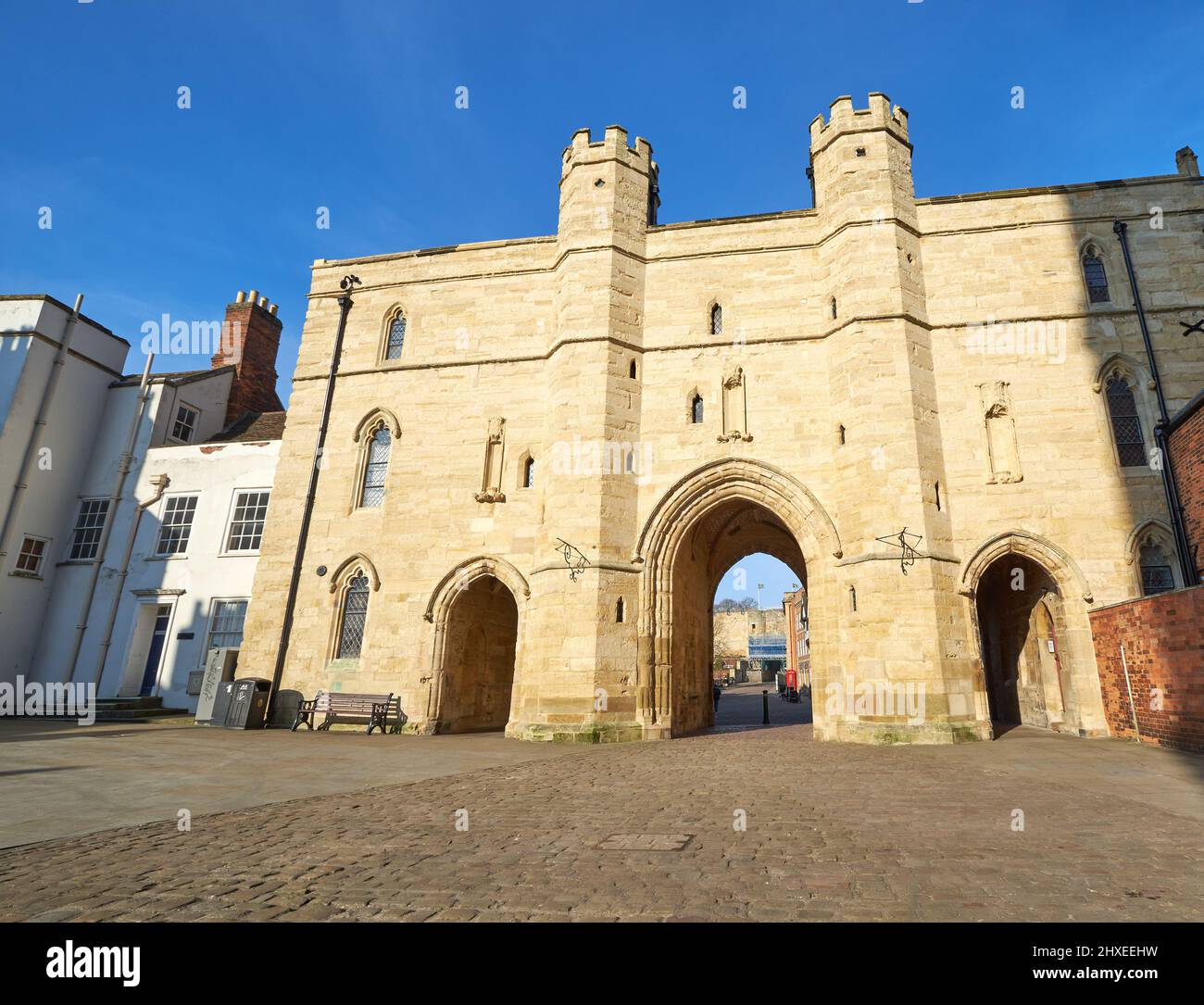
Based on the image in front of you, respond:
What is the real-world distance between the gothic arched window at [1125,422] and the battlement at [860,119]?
25.7ft

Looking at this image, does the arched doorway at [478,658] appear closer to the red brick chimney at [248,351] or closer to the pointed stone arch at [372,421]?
the pointed stone arch at [372,421]

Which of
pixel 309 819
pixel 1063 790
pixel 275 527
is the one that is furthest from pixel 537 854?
pixel 275 527

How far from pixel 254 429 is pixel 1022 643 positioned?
907 inches

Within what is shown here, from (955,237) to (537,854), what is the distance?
17.1 m

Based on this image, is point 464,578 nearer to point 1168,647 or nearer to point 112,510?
point 112,510

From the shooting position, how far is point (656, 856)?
432 centimetres

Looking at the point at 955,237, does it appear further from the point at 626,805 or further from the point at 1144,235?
the point at 626,805

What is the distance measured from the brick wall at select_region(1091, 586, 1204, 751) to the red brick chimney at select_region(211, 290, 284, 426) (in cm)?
2533

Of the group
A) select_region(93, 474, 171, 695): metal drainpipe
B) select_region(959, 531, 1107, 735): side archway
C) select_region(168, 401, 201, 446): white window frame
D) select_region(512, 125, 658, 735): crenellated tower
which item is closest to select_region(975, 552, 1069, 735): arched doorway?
select_region(959, 531, 1107, 735): side archway

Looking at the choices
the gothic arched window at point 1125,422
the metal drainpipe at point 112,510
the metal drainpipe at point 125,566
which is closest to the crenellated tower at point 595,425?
the gothic arched window at point 1125,422

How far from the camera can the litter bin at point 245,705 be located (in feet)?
47.8

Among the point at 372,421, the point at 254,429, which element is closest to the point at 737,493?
the point at 372,421

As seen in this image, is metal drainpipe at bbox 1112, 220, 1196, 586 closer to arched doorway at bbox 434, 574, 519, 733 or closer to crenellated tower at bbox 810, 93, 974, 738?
crenellated tower at bbox 810, 93, 974, 738

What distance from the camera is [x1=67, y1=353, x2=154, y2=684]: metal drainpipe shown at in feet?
59.1
